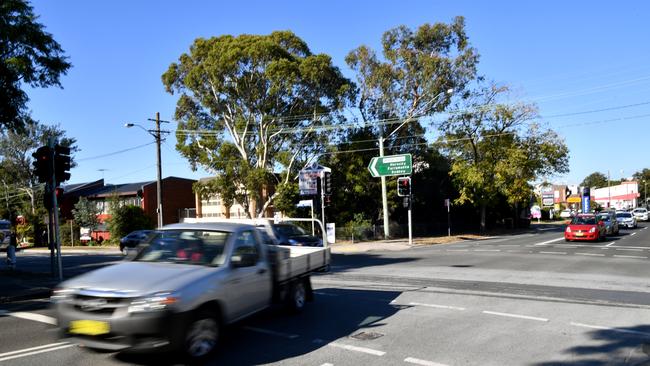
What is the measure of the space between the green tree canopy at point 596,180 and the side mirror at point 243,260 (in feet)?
599

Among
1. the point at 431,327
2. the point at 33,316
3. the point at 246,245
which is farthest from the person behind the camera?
the point at 33,316

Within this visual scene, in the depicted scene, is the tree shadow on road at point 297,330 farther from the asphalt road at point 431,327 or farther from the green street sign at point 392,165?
the green street sign at point 392,165

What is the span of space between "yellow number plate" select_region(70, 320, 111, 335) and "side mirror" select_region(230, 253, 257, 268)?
71.6 inches

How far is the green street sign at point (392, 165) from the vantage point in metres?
33.8

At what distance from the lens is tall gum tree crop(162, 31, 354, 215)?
3509 centimetres

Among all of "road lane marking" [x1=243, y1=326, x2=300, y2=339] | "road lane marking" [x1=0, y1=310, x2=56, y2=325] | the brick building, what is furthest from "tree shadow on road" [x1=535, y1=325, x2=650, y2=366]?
the brick building

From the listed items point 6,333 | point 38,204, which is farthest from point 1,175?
point 6,333

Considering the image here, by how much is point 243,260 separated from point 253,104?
30.5 m

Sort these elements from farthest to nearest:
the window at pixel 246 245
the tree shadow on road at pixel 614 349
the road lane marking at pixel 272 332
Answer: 1. the road lane marking at pixel 272 332
2. the window at pixel 246 245
3. the tree shadow on road at pixel 614 349

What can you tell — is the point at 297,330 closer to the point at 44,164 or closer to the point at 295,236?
the point at 44,164

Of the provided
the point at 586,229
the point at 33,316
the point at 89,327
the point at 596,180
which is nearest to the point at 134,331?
the point at 89,327

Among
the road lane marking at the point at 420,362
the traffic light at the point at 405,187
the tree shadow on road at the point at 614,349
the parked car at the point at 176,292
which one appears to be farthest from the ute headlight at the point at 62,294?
the traffic light at the point at 405,187

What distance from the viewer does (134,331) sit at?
17.3 feet

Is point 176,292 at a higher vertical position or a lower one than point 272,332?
higher
